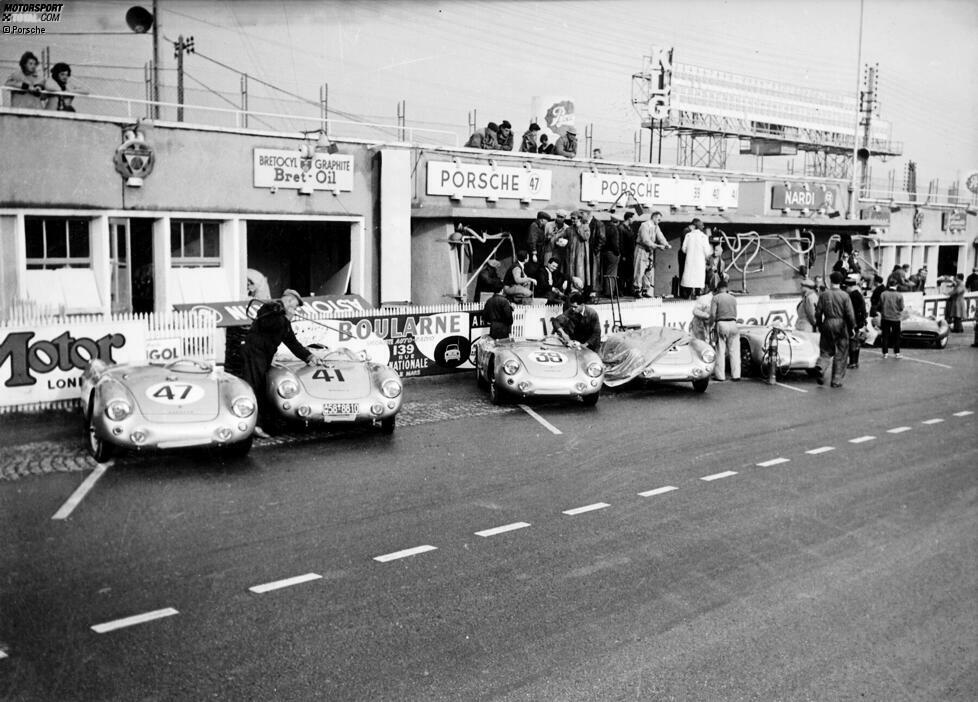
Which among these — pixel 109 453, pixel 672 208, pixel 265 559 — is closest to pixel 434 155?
pixel 672 208

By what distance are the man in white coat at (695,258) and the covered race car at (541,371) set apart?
7.16 metres

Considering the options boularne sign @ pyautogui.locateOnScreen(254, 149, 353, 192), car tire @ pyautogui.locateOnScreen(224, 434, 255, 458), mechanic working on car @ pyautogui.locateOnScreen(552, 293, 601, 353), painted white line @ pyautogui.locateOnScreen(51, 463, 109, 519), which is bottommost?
painted white line @ pyautogui.locateOnScreen(51, 463, 109, 519)

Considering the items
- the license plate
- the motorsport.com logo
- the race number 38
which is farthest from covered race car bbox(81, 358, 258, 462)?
the motorsport.com logo

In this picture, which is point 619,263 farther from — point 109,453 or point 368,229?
point 109,453

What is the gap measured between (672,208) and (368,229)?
903 cm

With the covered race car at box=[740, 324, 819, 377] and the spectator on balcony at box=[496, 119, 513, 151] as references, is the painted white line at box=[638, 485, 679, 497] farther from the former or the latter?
the spectator on balcony at box=[496, 119, 513, 151]

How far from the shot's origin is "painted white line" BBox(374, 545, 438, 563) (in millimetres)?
6875

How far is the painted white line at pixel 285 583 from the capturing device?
6.19 m

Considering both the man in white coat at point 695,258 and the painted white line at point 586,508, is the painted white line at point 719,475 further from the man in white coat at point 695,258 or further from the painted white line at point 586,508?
the man in white coat at point 695,258

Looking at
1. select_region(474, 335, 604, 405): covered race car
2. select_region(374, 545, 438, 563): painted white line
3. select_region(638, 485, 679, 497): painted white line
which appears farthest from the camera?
select_region(474, 335, 604, 405): covered race car

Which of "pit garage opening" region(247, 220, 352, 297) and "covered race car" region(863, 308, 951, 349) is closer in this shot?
"pit garage opening" region(247, 220, 352, 297)

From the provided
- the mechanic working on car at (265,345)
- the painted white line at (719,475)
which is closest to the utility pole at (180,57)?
the mechanic working on car at (265,345)

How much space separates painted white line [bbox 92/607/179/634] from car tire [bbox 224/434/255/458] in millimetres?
4033

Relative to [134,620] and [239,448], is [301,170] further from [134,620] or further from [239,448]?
[134,620]
